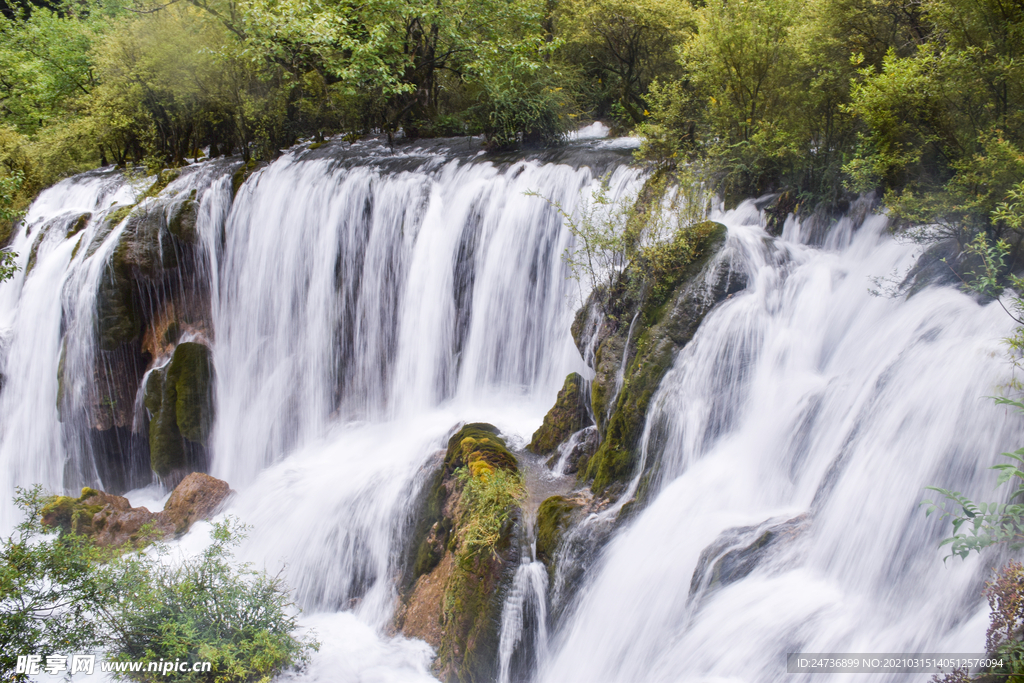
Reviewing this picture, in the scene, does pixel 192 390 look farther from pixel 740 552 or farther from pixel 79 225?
pixel 740 552

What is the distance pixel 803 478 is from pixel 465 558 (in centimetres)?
336

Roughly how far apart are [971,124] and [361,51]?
11.2 meters

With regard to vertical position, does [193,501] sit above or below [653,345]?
below

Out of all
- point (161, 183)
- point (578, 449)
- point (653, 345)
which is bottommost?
point (578, 449)

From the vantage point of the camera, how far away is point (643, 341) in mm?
7066

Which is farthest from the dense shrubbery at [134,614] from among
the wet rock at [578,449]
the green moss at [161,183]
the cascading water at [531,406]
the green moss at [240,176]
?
the green moss at [161,183]

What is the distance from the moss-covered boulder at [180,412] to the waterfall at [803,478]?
9452mm

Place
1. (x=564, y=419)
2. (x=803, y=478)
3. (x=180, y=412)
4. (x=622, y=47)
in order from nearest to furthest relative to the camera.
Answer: (x=803, y=478) → (x=564, y=419) → (x=180, y=412) → (x=622, y=47)

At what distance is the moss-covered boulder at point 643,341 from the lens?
6.75 metres

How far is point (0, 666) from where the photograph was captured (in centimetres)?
509

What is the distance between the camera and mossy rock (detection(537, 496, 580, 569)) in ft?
20.5

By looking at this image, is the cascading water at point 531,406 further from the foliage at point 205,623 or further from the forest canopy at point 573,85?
the forest canopy at point 573,85

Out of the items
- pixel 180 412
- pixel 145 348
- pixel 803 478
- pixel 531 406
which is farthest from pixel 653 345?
pixel 145 348

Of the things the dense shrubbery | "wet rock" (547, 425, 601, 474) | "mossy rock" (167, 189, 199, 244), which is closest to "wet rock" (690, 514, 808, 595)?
"wet rock" (547, 425, 601, 474)
